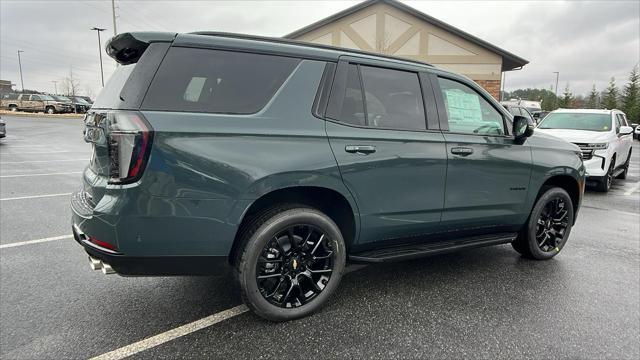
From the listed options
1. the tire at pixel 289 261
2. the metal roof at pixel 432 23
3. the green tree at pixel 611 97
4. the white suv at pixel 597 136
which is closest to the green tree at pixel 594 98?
the green tree at pixel 611 97

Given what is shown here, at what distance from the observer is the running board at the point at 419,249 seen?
2967 mm

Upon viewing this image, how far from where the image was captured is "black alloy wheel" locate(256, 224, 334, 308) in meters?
2.66

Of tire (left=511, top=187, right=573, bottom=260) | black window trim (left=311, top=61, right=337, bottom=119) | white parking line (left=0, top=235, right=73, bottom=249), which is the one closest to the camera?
black window trim (left=311, top=61, right=337, bottom=119)

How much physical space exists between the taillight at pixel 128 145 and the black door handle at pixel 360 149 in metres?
1.28

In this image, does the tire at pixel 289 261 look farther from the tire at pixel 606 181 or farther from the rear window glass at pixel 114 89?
the tire at pixel 606 181

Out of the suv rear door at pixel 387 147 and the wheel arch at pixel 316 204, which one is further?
the suv rear door at pixel 387 147

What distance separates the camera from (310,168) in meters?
2.61

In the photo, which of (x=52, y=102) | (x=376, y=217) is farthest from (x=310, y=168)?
(x=52, y=102)

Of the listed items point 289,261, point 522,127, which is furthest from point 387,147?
point 522,127

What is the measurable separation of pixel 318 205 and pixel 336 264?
450mm

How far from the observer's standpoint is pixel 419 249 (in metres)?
3.19

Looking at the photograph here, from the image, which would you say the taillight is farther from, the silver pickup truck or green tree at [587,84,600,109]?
green tree at [587,84,600,109]

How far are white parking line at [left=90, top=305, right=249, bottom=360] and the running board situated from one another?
3.20 ft

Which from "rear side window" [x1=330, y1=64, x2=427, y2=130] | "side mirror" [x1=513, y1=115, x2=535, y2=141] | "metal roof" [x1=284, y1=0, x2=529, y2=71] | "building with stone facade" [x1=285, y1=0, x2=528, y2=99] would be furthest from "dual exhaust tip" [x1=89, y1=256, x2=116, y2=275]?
"metal roof" [x1=284, y1=0, x2=529, y2=71]
